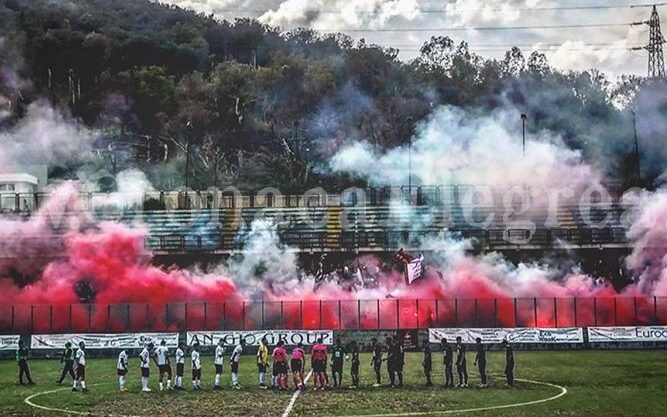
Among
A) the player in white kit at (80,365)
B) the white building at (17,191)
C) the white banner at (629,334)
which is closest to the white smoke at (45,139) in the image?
the white building at (17,191)

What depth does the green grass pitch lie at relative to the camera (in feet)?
74.6

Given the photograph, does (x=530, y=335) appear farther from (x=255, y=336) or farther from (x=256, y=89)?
(x=256, y=89)

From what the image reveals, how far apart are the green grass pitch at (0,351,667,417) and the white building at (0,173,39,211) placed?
29852mm

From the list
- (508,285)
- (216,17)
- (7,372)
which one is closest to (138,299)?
(7,372)

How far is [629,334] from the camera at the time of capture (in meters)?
39.2

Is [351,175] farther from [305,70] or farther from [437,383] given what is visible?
[437,383]

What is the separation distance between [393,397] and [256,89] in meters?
59.5

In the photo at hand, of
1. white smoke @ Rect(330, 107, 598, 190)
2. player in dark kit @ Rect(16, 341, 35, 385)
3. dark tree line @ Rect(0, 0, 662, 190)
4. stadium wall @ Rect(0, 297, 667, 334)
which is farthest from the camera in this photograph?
dark tree line @ Rect(0, 0, 662, 190)

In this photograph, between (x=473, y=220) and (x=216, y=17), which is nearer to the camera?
(x=473, y=220)

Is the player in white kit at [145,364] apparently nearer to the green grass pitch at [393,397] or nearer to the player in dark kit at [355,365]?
the green grass pitch at [393,397]

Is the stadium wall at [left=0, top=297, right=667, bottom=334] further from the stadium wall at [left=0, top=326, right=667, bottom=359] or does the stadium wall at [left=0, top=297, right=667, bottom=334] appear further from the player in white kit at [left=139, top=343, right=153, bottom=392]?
the player in white kit at [left=139, top=343, right=153, bottom=392]

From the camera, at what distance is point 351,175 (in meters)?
71.8

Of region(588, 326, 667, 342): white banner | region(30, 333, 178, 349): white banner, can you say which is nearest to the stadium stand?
region(588, 326, 667, 342): white banner

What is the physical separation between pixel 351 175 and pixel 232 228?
60.8 feet
